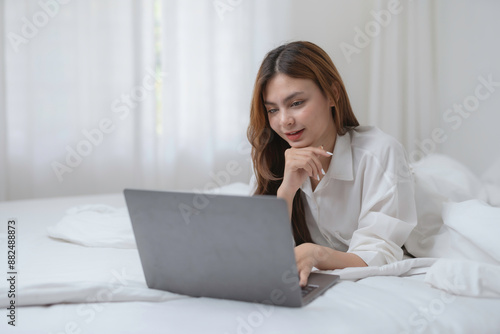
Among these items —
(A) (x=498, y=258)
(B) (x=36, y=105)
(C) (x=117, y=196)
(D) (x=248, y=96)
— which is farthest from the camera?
(D) (x=248, y=96)

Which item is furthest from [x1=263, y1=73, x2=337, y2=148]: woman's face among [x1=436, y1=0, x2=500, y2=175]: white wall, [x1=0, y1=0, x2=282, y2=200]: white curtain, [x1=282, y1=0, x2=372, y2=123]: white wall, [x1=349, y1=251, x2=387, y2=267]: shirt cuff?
[x1=282, y1=0, x2=372, y2=123]: white wall

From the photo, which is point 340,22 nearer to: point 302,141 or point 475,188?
point 475,188

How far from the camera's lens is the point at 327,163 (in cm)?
144

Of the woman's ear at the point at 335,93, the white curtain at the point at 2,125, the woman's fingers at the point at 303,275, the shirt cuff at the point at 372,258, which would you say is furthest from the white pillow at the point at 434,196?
the white curtain at the point at 2,125

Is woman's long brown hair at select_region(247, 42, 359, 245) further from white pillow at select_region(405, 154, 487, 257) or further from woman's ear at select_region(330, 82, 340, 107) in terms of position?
white pillow at select_region(405, 154, 487, 257)

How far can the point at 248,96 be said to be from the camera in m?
3.36

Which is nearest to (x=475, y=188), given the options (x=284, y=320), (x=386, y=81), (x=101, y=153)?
(x=284, y=320)

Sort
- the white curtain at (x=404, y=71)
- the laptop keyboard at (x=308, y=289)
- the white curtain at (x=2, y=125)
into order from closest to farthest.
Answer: the laptop keyboard at (x=308, y=289) < the white curtain at (x=2, y=125) < the white curtain at (x=404, y=71)

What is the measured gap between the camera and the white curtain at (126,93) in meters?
2.84

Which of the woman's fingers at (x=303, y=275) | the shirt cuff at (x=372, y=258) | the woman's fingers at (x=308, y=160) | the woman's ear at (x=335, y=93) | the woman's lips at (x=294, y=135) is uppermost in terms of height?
the woman's ear at (x=335, y=93)

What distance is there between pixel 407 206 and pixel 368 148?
7.1 inches

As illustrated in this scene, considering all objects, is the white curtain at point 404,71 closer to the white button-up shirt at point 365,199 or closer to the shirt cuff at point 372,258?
the white button-up shirt at point 365,199

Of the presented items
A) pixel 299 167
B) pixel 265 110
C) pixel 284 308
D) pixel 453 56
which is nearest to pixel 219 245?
pixel 284 308

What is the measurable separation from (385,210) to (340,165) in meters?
0.19
